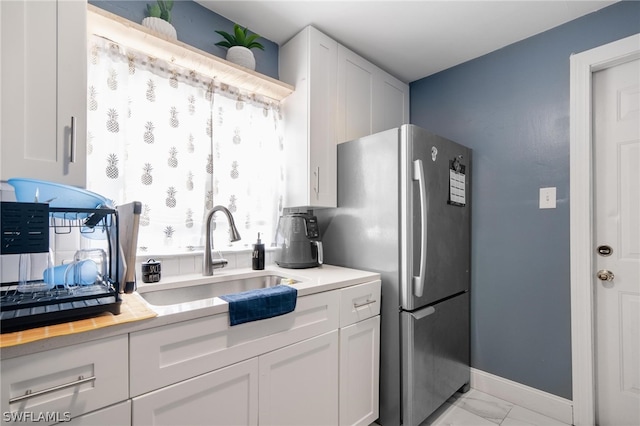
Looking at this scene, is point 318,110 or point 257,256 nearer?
point 257,256

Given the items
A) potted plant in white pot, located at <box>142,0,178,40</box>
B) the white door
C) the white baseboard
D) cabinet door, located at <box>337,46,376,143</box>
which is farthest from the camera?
cabinet door, located at <box>337,46,376,143</box>

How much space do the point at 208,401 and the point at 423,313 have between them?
1.18 metres

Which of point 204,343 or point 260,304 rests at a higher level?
point 260,304

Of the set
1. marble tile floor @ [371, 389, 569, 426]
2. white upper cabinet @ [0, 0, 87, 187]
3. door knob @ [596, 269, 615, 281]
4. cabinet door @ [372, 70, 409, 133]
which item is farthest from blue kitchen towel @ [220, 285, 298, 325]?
door knob @ [596, 269, 615, 281]

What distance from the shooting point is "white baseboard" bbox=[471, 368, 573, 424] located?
179 centimetres

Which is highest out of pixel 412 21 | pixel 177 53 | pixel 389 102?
pixel 412 21

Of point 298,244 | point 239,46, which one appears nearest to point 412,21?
point 239,46

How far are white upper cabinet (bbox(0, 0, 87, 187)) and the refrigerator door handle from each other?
1488mm

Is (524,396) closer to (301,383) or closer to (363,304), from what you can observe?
(363,304)

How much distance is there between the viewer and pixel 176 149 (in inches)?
63.7

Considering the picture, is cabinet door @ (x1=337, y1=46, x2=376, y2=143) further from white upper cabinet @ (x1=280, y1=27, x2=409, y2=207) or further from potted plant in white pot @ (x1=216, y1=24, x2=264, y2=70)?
potted plant in white pot @ (x1=216, y1=24, x2=264, y2=70)

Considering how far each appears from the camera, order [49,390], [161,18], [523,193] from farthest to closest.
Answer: [523,193], [161,18], [49,390]

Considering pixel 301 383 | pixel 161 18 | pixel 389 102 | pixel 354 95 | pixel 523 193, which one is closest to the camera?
pixel 301 383

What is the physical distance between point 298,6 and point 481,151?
1.59 m
